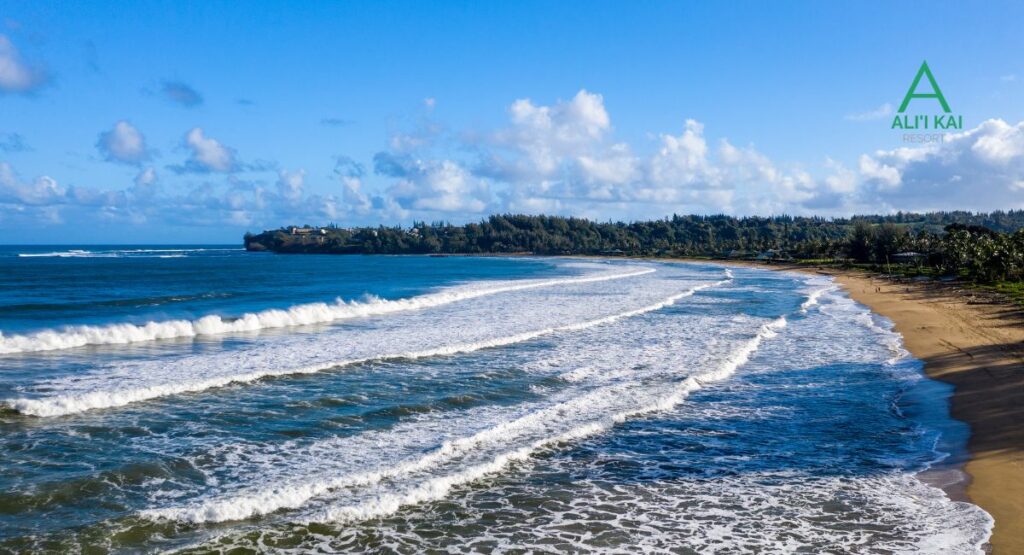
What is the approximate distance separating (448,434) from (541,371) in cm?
586

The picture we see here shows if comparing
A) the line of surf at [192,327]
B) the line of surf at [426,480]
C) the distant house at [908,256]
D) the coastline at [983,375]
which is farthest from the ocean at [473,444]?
the distant house at [908,256]

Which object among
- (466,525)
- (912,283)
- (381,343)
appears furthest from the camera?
(912,283)

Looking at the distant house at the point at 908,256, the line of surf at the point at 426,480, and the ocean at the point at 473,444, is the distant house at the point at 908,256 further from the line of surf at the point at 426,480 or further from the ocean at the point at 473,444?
the line of surf at the point at 426,480

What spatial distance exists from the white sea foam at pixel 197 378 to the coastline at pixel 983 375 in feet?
39.7

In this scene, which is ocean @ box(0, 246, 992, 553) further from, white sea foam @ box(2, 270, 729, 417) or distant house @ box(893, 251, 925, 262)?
distant house @ box(893, 251, 925, 262)

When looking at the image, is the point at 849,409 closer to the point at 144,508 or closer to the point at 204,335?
the point at 144,508

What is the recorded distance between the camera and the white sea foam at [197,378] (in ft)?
41.9

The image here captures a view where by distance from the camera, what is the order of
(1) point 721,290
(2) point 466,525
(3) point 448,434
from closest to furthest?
(2) point 466,525 < (3) point 448,434 < (1) point 721,290

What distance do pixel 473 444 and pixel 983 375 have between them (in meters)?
12.9

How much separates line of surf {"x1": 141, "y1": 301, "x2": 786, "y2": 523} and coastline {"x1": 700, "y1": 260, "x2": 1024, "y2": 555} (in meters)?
5.33

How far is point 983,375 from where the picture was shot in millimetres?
16078

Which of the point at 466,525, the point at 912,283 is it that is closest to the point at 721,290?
the point at 912,283

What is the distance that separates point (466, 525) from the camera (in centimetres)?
789

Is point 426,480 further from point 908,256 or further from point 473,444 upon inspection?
point 908,256
